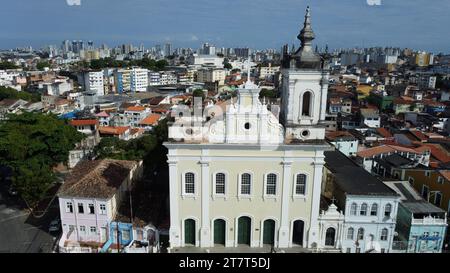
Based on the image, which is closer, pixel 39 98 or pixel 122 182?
pixel 122 182

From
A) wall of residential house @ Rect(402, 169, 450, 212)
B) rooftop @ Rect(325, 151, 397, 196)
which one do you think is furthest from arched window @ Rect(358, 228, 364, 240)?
wall of residential house @ Rect(402, 169, 450, 212)

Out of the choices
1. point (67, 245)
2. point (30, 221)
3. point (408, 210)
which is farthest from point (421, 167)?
point (30, 221)

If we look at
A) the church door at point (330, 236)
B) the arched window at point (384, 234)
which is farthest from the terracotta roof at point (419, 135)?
the church door at point (330, 236)

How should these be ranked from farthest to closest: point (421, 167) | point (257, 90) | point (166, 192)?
point (421, 167) → point (166, 192) → point (257, 90)

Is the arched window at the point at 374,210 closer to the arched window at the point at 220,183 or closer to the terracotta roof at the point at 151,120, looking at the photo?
the arched window at the point at 220,183

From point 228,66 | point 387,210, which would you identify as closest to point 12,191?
point 387,210

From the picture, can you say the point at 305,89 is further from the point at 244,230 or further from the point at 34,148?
the point at 34,148
